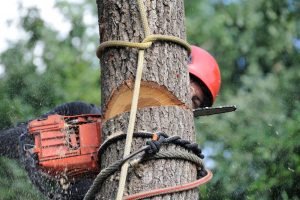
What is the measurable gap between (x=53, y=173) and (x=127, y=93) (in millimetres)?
969

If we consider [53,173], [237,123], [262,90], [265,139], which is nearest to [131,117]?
[53,173]

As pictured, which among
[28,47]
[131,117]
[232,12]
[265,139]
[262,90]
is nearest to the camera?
[131,117]

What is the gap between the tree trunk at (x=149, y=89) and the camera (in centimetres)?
296

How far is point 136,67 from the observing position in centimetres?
305

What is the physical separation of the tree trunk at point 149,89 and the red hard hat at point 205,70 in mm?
2202

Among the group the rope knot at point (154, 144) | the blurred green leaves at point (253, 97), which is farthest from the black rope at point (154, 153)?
the blurred green leaves at point (253, 97)

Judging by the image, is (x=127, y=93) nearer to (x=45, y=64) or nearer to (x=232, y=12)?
(x=45, y=64)

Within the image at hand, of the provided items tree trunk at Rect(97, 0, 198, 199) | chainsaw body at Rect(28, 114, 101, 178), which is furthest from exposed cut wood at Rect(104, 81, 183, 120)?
chainsaw body at Rect(28, 114, 101, 178)

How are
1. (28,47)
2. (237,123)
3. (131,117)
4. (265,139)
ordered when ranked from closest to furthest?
(131,117) < (265,139) < (237,123) < (28,47)

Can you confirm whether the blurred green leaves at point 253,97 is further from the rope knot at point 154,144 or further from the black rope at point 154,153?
the rope knot at point 154,144

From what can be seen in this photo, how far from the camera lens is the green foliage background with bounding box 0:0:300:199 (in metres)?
6.97

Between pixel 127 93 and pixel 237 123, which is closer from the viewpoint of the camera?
pixel 127 93

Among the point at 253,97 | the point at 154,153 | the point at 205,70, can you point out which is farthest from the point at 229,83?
the point at 154,153

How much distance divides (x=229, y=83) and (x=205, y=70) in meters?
7.13
